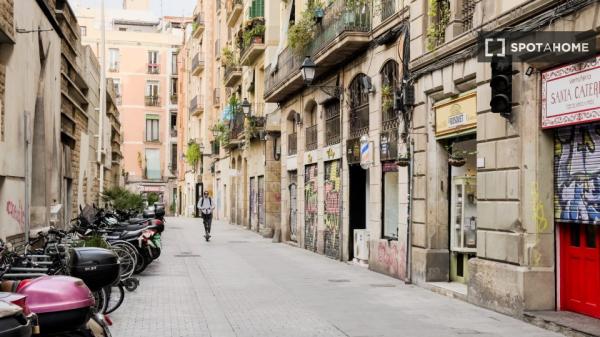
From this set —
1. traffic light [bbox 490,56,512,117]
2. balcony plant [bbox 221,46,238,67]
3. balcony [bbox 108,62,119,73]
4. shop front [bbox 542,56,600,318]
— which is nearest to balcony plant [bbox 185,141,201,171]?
balcony plant [bbox 221,46,238,67]

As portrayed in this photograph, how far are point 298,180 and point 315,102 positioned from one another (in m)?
2.84

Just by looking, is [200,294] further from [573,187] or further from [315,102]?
[315,102]

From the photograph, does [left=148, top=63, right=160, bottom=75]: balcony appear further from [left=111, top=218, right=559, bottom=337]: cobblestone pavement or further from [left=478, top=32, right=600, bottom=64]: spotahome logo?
[left=478, top=32, right=600, bottom=64]: spotahome logo

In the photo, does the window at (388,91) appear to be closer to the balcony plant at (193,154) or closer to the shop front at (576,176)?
the shop front at (576,176)

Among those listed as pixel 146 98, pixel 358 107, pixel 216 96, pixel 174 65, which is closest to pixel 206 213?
pixel 358 107

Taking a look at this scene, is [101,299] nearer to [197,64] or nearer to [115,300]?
[115,300]

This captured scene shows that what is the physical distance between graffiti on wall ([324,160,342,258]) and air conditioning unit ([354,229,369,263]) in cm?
153

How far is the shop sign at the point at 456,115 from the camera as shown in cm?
1236

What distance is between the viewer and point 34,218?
1594cm

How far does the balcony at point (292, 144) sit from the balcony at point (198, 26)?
29557 mm

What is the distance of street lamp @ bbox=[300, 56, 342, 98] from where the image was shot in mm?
18703

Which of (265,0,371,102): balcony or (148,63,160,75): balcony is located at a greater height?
(148,63,160,75): balcony

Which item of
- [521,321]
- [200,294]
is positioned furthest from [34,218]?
[521,321]

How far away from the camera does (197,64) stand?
2185 inches
